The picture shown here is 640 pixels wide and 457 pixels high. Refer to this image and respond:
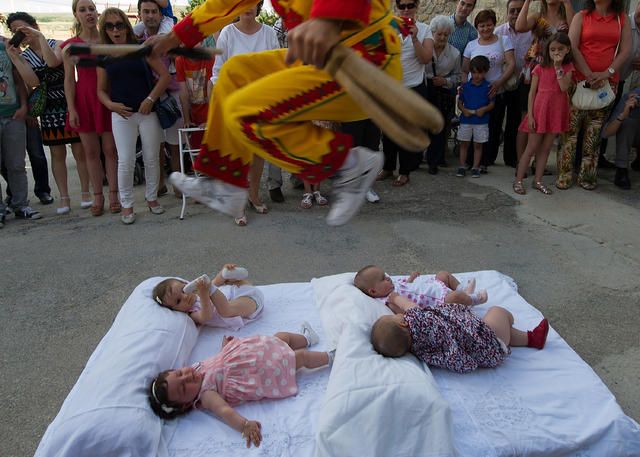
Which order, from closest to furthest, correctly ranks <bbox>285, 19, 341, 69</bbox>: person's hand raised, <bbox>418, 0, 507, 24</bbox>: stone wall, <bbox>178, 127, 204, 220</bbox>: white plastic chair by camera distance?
<bbox>285, 19, 341, 69</bbox>: person's hand raised → <bbox>178, 127, 204, 220</bbox>: white plastic chair → <bbox>418, 0, 507, 24</bbox>: stone wall

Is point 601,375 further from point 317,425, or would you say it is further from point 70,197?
point 70,197

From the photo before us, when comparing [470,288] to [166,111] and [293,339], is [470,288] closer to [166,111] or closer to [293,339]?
[293,339]

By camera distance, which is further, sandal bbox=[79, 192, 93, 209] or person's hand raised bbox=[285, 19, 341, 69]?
sandal bbox=[79, 192, 93, 209]

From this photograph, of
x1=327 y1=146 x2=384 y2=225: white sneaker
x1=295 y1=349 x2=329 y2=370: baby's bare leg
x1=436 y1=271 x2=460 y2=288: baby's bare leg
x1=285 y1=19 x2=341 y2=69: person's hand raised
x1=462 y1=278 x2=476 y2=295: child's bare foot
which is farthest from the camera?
x1=436 y1=271 x2=460 y2=288: baby's bare leg

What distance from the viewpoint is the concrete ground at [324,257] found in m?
2.87

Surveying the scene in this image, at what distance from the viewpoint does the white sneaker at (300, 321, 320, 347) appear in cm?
278

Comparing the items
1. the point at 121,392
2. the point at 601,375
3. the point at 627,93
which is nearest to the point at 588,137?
the point at 627,93

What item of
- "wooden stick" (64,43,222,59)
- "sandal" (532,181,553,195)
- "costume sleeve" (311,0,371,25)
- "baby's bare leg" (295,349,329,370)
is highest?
"costume sleeve" (311,0,371,25)

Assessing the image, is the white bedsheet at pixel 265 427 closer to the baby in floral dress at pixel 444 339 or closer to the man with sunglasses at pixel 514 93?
the baby in floral dress at pixel 444 339

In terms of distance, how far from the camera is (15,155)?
16.6 feet

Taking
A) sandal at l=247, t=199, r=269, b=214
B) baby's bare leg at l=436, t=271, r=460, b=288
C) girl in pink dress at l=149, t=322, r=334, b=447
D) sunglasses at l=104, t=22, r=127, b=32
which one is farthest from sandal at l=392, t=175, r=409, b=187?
girl in pink dress at l=149, t=322, r=334, b=447

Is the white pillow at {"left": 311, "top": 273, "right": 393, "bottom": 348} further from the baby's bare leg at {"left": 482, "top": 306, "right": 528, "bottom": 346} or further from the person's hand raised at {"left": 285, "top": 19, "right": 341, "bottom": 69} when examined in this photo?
the person's hand raised at {"left": 285, "top": 19, "right": 341, "bottom": 69}

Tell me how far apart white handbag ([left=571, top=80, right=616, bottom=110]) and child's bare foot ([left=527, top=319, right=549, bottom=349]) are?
11.0 ft

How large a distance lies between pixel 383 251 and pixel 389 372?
206 cm
